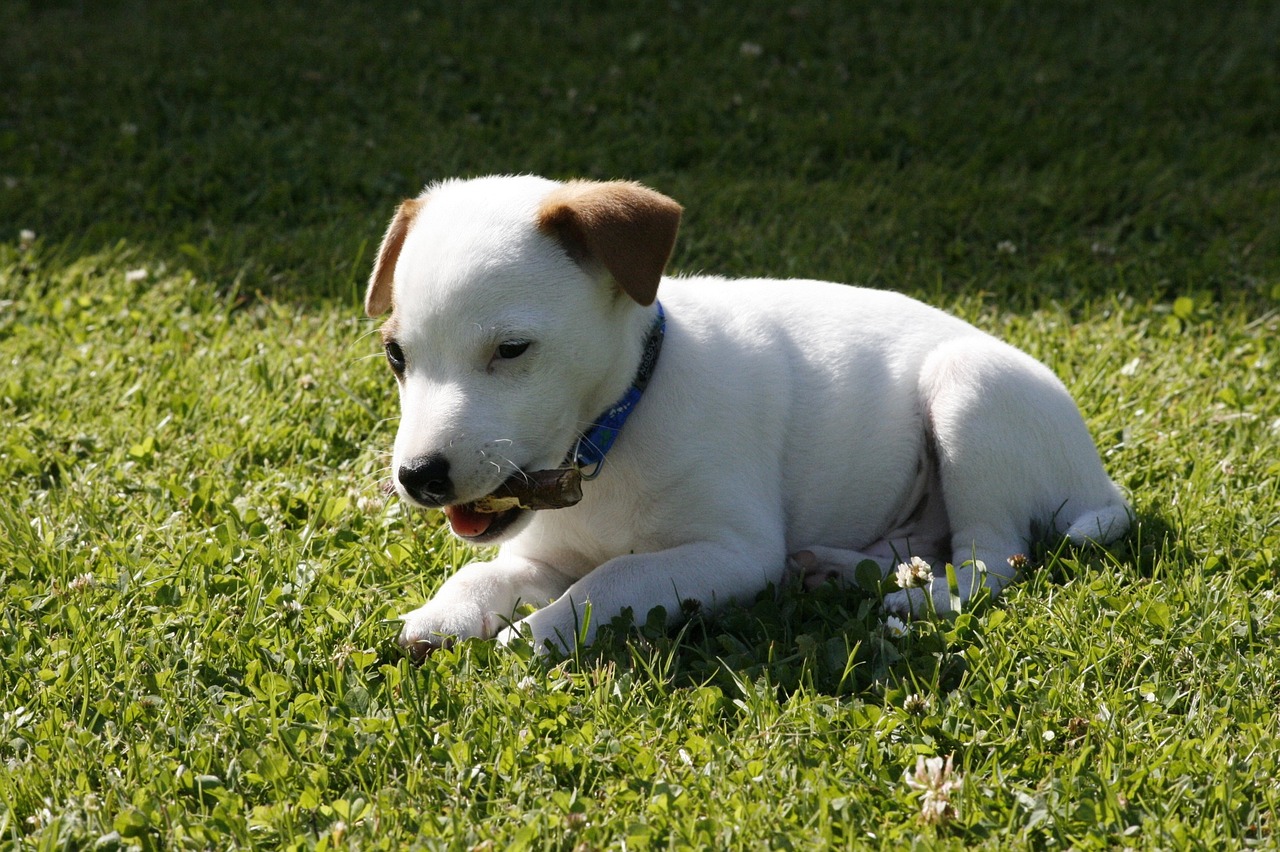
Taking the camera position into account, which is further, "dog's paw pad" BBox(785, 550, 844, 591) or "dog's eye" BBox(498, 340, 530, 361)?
"dog's paw pad" BBox(785, 550, 844, 591)

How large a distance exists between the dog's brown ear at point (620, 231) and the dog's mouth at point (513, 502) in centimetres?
53

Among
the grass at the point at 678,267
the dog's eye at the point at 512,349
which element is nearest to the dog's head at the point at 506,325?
the dog's eye at the point at 512,349

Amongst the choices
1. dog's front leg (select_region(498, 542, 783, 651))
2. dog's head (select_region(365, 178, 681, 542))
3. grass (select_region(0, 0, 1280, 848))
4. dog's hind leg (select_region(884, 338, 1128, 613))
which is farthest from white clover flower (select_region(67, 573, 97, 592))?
dog's hind leg (select_region(884, 338, 1128, 613))

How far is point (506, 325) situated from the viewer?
10.6 ft

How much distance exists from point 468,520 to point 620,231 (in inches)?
34.6

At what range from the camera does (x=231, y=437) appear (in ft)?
15.7

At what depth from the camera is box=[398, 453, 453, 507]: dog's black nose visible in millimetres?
3145

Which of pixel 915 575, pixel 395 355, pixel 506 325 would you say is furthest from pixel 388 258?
pixel 915 575

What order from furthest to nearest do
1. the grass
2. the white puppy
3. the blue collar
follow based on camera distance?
1. the blue collar
2. the white puppy
3. the grass

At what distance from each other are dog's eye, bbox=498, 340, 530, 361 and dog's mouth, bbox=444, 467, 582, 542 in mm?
318

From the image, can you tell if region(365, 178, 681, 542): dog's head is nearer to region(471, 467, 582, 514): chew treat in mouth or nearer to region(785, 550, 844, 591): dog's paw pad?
region(471, 467, 582, 514): chew treat in mouth

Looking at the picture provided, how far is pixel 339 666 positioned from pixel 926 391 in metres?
1.97

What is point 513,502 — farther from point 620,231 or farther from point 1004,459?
point 1004,459

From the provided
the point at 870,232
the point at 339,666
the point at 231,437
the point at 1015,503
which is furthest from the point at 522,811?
the point at 870,232
